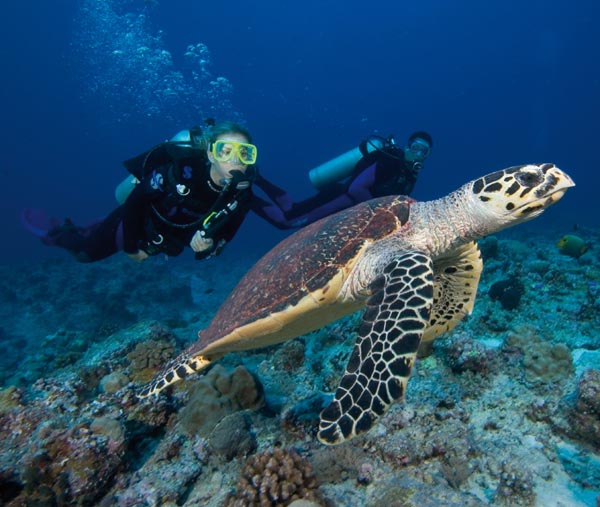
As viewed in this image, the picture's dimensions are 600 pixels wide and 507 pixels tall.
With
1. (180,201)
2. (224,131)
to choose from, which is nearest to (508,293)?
(224,131)

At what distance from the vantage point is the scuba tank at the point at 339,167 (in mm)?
8050

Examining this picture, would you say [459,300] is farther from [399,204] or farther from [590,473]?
[590,473]

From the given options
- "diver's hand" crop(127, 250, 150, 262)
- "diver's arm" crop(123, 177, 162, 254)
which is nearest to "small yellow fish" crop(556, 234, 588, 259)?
"diver's arm" crop(123, 177, 162, 254)

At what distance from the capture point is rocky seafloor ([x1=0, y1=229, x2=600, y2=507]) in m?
2.38

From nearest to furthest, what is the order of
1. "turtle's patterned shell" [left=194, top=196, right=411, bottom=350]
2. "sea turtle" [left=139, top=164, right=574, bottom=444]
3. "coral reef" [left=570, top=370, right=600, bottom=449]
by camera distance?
"sea turtle" [left=139, top=164, right=574, bottom=444], "coral reef" [left=570, top=370, right=600, bottom=449], "turtle's patterned shell" [left=194, top=196, right=411, bottom=350]

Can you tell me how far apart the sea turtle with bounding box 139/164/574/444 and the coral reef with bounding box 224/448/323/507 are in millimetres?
567

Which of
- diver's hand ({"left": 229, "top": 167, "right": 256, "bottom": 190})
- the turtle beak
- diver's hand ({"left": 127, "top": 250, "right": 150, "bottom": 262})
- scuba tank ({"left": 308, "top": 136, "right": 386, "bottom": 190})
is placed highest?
scuba tank ({"left": 308, "top": 136, "right": 386, "bottom": 190})

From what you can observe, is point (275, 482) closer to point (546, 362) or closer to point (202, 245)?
point (546, 362)

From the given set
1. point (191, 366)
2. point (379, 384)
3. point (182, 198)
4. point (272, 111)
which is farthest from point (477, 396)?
point (272, 111)

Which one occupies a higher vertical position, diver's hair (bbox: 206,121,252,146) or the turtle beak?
diver's hair (bbox: 206,121,252,146)

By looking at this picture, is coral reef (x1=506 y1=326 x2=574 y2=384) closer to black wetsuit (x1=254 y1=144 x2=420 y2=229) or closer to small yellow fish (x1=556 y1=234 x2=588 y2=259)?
black wetsuit (x1=254 y1=144 x2=420 y2=229)

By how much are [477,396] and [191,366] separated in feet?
9.88

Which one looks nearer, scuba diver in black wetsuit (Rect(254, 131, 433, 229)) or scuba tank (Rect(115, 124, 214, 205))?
scuba tank (Rect(115, 124, 214, 205))

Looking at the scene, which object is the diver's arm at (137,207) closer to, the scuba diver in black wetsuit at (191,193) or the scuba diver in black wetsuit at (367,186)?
the scuba diver in black wetsuit at (191,193)
